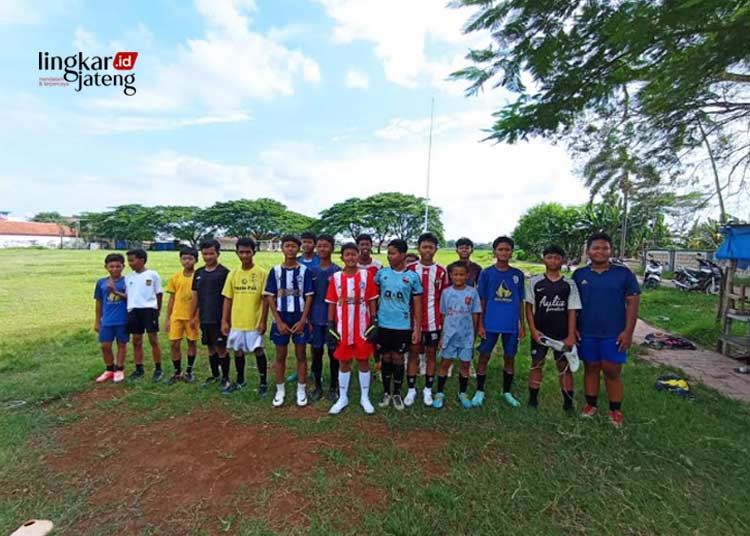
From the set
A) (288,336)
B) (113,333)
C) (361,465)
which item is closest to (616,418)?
(361,465)

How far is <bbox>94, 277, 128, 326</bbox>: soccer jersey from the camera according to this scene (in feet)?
15.1

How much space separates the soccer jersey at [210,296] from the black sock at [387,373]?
1.92 m

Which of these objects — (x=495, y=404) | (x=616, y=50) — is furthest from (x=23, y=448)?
(x=616, y=50)

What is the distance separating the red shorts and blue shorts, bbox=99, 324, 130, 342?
2.77 metres

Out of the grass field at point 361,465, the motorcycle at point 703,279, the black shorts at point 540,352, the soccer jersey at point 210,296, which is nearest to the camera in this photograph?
the grass field at point 361,465

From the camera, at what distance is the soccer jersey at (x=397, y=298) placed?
12.5 ft

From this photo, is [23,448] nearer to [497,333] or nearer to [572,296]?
[497,333]

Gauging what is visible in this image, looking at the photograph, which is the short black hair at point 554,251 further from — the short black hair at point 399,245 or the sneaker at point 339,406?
the sneaker at point 339,406

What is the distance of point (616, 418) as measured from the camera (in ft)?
11.6

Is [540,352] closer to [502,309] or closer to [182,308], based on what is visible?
[502,309]

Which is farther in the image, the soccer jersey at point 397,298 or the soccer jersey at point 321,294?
the soccer jersey at point 321,294

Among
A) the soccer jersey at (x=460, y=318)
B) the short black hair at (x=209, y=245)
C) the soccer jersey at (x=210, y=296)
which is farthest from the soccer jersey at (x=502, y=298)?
the short black hair at (x=209, y=245)

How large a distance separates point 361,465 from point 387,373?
3.78ft

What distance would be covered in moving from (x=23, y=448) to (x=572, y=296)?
502 cm
